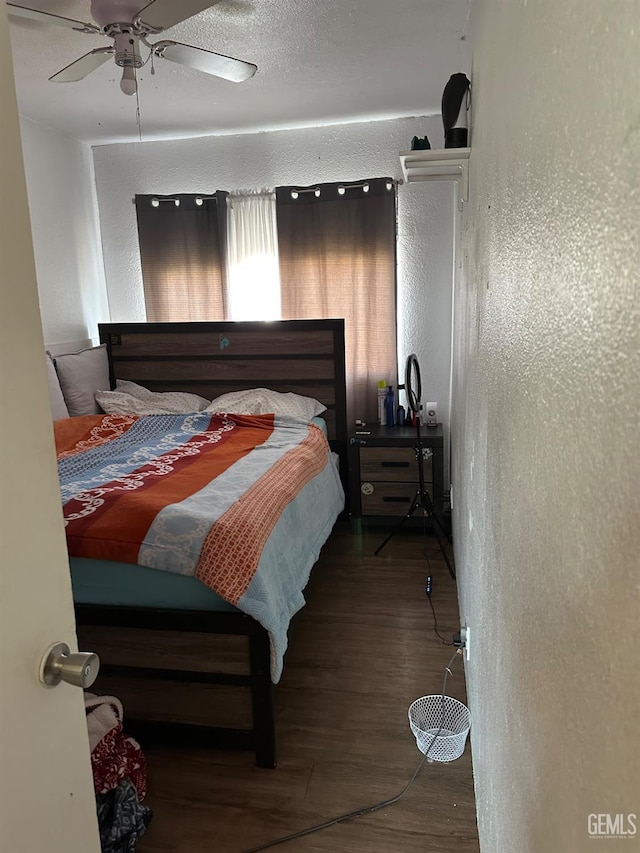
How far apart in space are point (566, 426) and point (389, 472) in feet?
10.5

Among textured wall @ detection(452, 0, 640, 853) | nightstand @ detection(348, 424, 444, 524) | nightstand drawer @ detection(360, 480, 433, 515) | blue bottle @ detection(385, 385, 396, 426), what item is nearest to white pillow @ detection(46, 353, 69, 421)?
nightstand @ detection(348, 424, 444, 524)

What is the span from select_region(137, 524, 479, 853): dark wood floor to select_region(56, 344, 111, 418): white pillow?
6.44 feet

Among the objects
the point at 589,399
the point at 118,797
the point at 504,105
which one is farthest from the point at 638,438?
the point at 118,797

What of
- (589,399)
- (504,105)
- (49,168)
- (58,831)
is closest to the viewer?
(589,399)

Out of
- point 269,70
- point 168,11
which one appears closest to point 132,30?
point 168,11

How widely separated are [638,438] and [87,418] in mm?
3481

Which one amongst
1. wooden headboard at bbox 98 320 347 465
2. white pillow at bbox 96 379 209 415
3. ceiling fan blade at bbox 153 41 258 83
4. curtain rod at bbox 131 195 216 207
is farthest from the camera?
curtain rod at bbox 131 195 216 207

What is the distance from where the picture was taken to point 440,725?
6.91 ft

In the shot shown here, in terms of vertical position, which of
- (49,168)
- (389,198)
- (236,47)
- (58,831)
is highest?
(236,47)

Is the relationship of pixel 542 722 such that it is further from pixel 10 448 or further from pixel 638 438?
pixel 10 448

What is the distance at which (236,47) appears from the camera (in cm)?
276

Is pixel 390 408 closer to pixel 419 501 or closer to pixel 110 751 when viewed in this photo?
pixel 419 501

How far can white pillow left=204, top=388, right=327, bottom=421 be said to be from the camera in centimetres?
383

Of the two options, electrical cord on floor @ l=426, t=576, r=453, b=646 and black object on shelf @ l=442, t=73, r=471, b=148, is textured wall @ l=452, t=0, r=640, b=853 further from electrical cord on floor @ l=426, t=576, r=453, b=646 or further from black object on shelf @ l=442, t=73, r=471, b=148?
electrical cord on floor @ l=426, t=576, r=453, b=646
